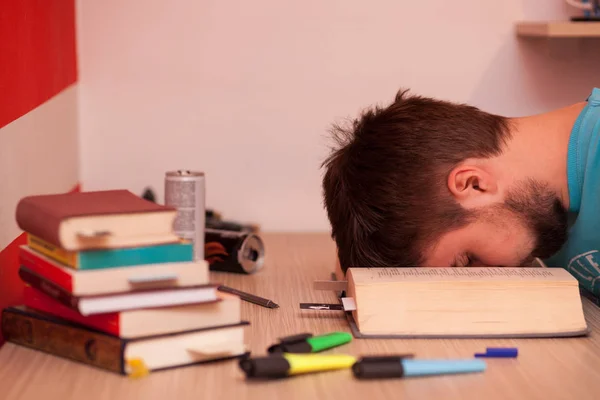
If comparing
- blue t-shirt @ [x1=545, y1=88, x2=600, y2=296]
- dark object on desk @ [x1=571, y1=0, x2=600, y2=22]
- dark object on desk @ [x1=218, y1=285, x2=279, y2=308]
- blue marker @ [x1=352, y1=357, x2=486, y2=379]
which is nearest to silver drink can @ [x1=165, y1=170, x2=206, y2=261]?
dark object on desk @ [x1=218, y1=285, x2=279, y2=308]

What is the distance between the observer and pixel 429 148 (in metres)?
1.18

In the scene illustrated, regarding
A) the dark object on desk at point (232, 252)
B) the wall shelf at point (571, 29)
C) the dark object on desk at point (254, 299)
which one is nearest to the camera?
the dark object on desk at point (254, 299)

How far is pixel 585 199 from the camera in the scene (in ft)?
3.90

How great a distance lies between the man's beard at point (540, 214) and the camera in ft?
3.82

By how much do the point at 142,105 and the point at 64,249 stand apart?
3.17 feet

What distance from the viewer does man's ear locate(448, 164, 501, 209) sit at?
1.14 metres

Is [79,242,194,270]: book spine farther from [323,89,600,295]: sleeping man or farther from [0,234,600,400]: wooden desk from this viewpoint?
[323,89,600,295]: sleeping man

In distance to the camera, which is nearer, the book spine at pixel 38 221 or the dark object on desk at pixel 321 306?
the book spine at pixel 38 221

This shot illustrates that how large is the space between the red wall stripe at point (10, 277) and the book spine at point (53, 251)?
0.09 m

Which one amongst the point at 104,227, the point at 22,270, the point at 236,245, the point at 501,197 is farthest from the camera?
the point at 236,245

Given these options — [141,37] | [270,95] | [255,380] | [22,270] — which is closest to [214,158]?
[270,95]

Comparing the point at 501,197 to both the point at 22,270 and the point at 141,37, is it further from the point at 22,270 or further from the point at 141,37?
the point at 141,37

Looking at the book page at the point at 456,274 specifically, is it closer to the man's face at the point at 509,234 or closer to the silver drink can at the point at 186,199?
the man's face at the point at 509,234

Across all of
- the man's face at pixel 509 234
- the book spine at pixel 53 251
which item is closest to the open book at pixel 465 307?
the man's face at pixel 509 234
